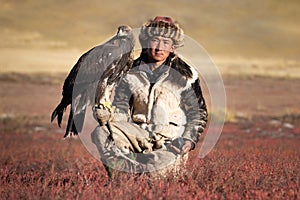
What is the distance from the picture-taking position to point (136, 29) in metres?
5.98

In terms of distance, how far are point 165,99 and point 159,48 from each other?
0.52 meters

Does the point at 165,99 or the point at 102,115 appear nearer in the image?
the point at 102,115

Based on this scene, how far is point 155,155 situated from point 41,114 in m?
20.2

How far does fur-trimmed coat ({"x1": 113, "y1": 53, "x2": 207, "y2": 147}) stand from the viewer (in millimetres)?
5797

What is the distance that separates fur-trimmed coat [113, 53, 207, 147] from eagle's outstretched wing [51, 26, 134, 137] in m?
0.17

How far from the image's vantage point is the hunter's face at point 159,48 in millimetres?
5805

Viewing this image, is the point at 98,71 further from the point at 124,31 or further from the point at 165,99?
the point at 165,99

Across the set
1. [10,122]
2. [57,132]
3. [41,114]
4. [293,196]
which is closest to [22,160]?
[293,196]

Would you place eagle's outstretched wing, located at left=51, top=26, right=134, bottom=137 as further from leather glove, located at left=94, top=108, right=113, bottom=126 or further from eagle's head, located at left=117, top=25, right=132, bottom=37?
leather glove, located at left=94, top=108, right=113, bottom=126

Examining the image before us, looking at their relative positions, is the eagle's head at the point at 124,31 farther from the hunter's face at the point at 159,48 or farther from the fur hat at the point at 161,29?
the hunter's face at the point at 159,48

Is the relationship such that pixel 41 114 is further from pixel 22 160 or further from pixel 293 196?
pixel 293 196

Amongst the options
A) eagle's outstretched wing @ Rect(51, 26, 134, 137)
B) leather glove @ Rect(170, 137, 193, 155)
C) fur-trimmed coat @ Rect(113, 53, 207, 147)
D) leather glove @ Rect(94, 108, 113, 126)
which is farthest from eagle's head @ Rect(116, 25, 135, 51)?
leather glove @ Rect(170, 137, 193, 155)

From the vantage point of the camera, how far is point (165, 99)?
5820mm

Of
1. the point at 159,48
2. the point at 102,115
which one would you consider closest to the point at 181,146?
the point at 102,115
